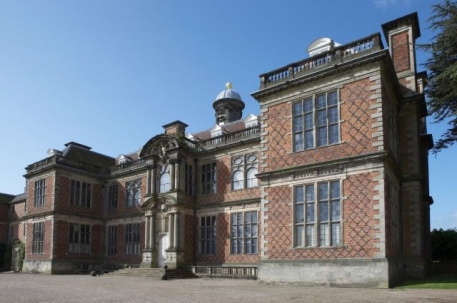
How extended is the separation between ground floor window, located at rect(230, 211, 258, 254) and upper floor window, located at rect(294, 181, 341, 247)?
22.7 feet

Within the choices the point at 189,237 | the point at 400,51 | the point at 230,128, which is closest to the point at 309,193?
the point at 400,51

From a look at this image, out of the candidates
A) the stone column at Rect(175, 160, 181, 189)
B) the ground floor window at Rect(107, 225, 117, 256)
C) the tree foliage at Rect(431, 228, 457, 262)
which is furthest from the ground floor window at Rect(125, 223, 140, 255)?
the tree foliage at Rect(431, 228, 457, 262)

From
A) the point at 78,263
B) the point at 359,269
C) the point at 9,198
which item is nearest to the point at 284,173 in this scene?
the point at 359,269

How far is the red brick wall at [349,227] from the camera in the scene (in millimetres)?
18891

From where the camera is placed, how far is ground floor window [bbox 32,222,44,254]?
117 feet

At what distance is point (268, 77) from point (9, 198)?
3709 centimetres

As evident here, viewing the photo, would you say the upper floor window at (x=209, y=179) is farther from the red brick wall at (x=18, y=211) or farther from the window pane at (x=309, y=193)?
the red brick wall at (x=18, y=211)

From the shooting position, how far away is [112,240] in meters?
Answer: 36.7

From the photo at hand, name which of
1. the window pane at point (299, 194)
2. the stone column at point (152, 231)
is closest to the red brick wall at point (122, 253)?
the stone column at point (152, 231)

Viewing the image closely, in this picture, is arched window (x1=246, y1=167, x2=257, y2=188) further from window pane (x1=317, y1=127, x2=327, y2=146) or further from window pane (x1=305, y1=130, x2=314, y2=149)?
window pane (x1=317, y1=127, x2=327, y2=146)

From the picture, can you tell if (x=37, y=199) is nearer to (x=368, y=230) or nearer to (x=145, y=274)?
(x=145, y=274)

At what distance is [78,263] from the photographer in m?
35.2

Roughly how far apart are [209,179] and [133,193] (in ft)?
25.8

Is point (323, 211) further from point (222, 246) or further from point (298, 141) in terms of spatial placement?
point (222, 246)
